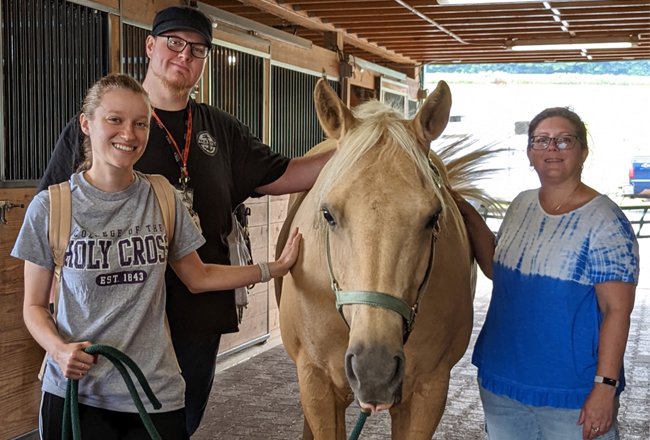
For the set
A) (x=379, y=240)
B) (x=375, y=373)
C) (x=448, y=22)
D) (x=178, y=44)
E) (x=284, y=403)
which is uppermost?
(x=448, y=22)

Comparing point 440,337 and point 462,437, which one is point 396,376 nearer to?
point 440,337

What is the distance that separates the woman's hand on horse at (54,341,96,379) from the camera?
131 centimetres

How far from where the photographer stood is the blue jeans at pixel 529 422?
5.42 feet

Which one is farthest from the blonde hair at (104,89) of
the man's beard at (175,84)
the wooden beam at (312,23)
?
the wooden beam at (312,23)

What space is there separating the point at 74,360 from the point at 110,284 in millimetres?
166

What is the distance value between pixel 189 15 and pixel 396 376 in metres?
1.14

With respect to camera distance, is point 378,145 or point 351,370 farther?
point 378,145

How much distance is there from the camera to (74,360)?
1307 mm

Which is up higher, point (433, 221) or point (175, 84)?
point (175, 84)

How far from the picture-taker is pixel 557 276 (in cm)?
165

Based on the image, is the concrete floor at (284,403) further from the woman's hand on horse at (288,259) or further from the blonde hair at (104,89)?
the blonde hair at (104,89)

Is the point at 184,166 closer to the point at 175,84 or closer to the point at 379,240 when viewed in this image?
the point at 175,84

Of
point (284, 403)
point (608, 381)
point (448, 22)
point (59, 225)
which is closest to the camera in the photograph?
point (59, 225)

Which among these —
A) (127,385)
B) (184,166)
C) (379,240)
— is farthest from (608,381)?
(184,166)
